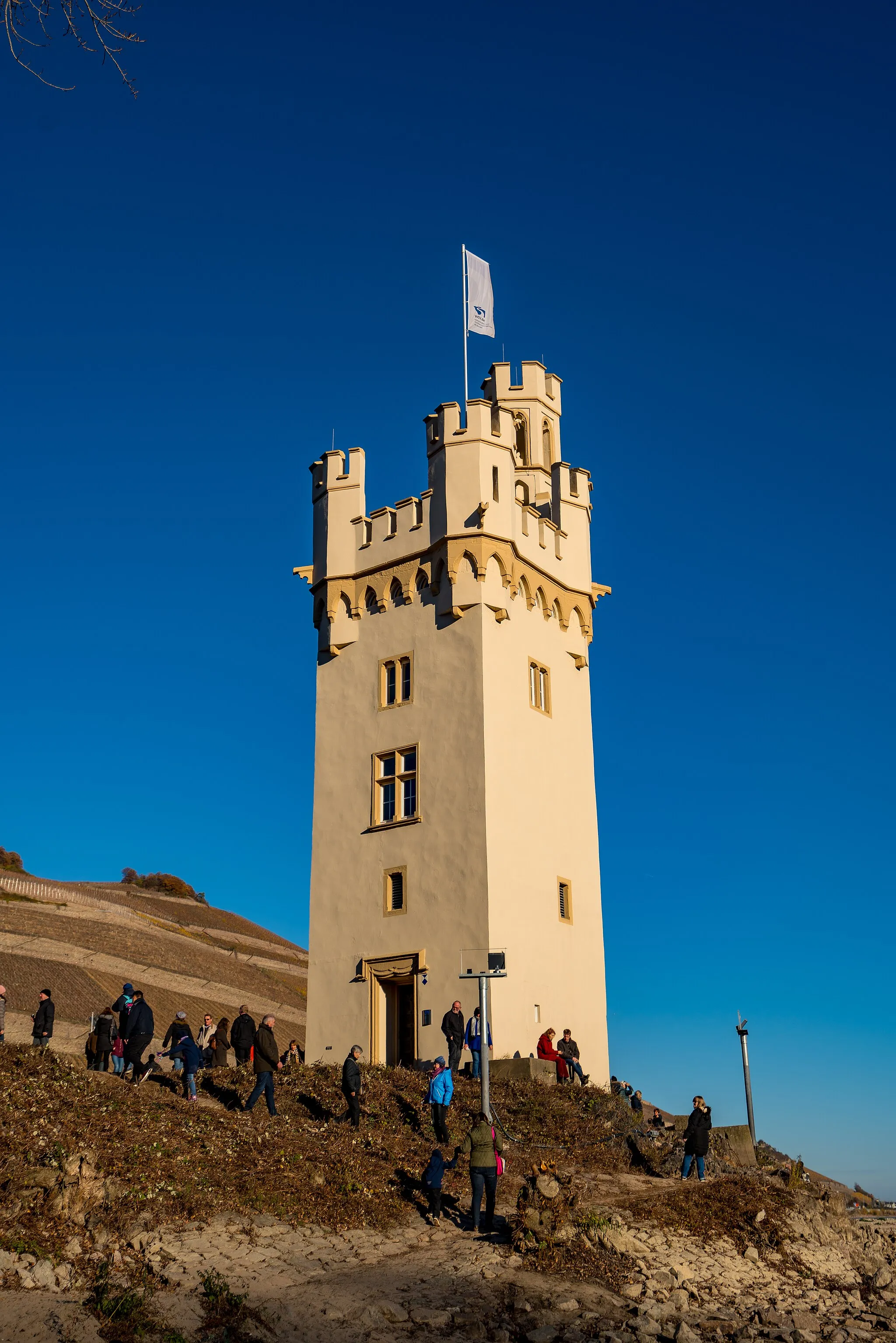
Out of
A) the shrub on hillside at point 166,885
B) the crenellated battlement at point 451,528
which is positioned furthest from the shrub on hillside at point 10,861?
the crenellated battlement at point 451,528

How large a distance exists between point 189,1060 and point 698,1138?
9342 millimetres

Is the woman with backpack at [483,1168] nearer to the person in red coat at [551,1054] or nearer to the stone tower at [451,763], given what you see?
the person in red coat at [551,1054]

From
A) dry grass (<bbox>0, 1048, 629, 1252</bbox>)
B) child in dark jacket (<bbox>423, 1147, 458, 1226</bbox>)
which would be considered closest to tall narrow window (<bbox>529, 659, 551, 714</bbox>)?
dry grass (<bbox>0, 1048, 629, 1252</bbox>)

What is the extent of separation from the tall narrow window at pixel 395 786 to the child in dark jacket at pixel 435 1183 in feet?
48.7

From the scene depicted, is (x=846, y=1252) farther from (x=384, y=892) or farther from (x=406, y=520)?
(x=406, y=520)

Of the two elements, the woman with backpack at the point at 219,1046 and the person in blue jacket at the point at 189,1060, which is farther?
the woman with backpack at the point at 219,1046

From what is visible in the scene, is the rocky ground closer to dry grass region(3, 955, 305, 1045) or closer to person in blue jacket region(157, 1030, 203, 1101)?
person in blue jacket region(157, 1030, 203, 1101)

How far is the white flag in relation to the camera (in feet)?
133

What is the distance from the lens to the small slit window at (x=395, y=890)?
33188 mm

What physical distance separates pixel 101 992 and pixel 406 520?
87.7 ft

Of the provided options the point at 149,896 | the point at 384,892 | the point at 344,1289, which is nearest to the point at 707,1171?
the point at 344,1289

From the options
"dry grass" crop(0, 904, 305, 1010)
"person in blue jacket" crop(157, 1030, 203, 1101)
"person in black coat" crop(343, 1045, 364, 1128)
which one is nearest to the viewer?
"person in black coat" crop(343, 1045, 364, 1128)

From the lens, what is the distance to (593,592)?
38844 mm

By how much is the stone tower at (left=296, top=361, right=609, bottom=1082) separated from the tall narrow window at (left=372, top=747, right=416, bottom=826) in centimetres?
5
